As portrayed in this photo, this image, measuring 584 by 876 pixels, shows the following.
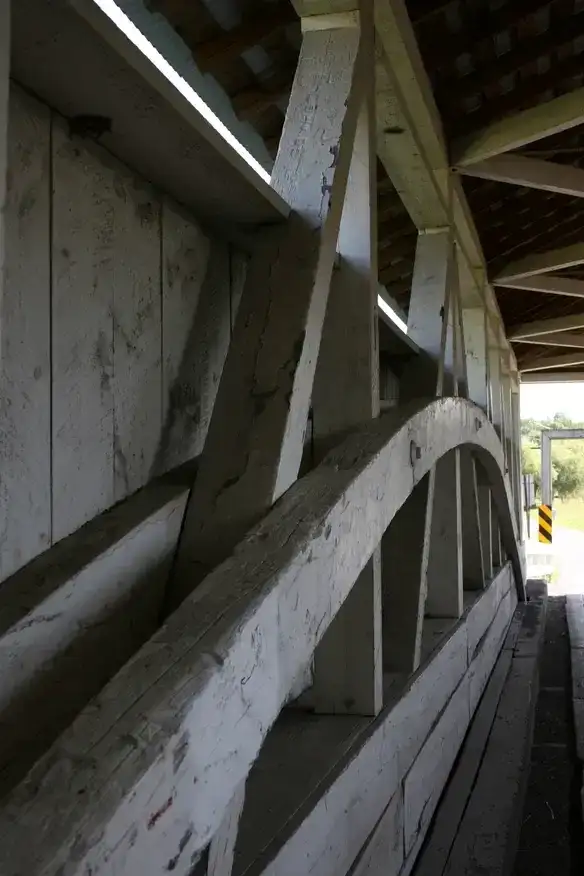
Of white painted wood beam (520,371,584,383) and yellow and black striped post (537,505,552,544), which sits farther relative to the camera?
yellow and black striped post (537,505,552,544)

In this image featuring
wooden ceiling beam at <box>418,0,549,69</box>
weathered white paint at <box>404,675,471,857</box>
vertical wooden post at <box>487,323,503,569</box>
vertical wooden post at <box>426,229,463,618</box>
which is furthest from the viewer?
vertical wooden post at <box>487,323,503,569</box>

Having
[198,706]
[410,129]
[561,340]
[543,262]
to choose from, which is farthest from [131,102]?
[561,340]

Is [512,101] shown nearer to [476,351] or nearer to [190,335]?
[476,351]

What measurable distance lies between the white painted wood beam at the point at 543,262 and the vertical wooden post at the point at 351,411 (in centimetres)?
516

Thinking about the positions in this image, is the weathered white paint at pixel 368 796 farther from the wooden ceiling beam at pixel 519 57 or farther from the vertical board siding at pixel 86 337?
the wooden ceiling beam at pixel 519 57

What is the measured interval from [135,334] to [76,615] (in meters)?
0.58

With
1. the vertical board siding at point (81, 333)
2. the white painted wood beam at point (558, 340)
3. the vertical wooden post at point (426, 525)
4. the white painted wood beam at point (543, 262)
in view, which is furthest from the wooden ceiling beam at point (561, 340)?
the vertical board siding at point (81, 333)

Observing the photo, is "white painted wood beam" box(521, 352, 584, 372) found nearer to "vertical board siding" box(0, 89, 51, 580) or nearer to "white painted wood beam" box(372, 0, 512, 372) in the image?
"white painted wood beam" box(372, 0, 512, 372)

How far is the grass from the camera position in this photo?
3981cm

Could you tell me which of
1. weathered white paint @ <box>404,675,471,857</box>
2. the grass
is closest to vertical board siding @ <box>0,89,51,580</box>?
weathered white paint @ <box>404,675,471,857</box>

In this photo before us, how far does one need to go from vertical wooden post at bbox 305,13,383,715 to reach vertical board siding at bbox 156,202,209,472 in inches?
23.8

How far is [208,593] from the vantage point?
1384mm

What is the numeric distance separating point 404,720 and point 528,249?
6340 millimetres

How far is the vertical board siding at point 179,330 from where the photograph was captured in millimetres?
1838
